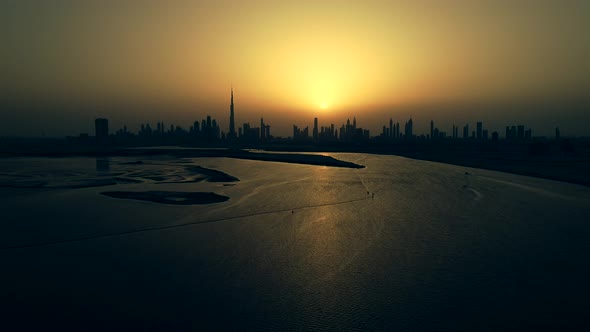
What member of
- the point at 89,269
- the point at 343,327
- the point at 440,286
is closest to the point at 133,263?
the point at 89,269

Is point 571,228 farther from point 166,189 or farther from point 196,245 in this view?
point 166,189

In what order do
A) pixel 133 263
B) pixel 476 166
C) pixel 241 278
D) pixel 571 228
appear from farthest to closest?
pixel 476 166 < pixel 571 228 < pixel 133 263 < pixel 241 278

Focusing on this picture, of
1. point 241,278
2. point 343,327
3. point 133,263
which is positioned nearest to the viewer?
point 343,327

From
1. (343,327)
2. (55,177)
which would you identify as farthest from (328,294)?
(55,177)

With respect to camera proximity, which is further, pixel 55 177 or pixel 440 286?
pixel 55 177

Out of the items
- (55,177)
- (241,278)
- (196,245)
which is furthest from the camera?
(55,177)

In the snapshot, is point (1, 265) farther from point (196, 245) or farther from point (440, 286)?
point (440, 286)
